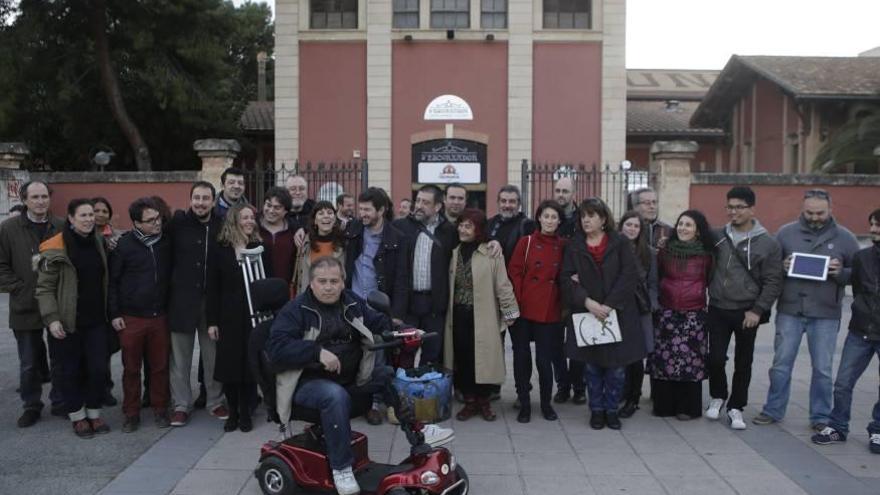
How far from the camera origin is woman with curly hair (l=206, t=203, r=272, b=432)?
20.8ft

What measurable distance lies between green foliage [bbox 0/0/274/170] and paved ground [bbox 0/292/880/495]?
56.1 ft

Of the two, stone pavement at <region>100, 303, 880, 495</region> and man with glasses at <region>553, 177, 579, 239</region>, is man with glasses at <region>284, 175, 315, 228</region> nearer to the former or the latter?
stone pavement at <region>100, 303, 880, 495</region>

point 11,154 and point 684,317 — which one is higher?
point 11,154

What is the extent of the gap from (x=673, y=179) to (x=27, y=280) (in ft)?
41.1

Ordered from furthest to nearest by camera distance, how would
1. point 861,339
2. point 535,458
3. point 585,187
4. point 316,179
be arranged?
1. point 585,187
2. point 316,179
3. point 861,339
4. point 535,458

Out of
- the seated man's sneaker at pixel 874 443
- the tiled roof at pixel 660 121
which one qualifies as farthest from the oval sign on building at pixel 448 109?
the seated man's sneaker at pixel 874 443

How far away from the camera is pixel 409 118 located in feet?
69.3

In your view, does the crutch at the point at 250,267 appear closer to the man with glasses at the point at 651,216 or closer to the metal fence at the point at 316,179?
the man with glasses at the point at 651,216

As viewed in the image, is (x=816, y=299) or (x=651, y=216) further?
(x=651, y=216)

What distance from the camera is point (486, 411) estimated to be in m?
6.91

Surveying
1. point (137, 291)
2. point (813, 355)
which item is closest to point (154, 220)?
point (137, 291)

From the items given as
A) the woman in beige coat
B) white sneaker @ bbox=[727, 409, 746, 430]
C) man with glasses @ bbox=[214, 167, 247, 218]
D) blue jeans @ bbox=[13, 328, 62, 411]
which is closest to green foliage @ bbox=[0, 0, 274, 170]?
man with glasses @ bbox=[214, 167, 247, 218]

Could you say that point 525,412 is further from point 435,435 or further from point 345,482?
point 345,482

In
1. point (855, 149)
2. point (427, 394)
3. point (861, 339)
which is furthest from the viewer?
point (855, 149)
